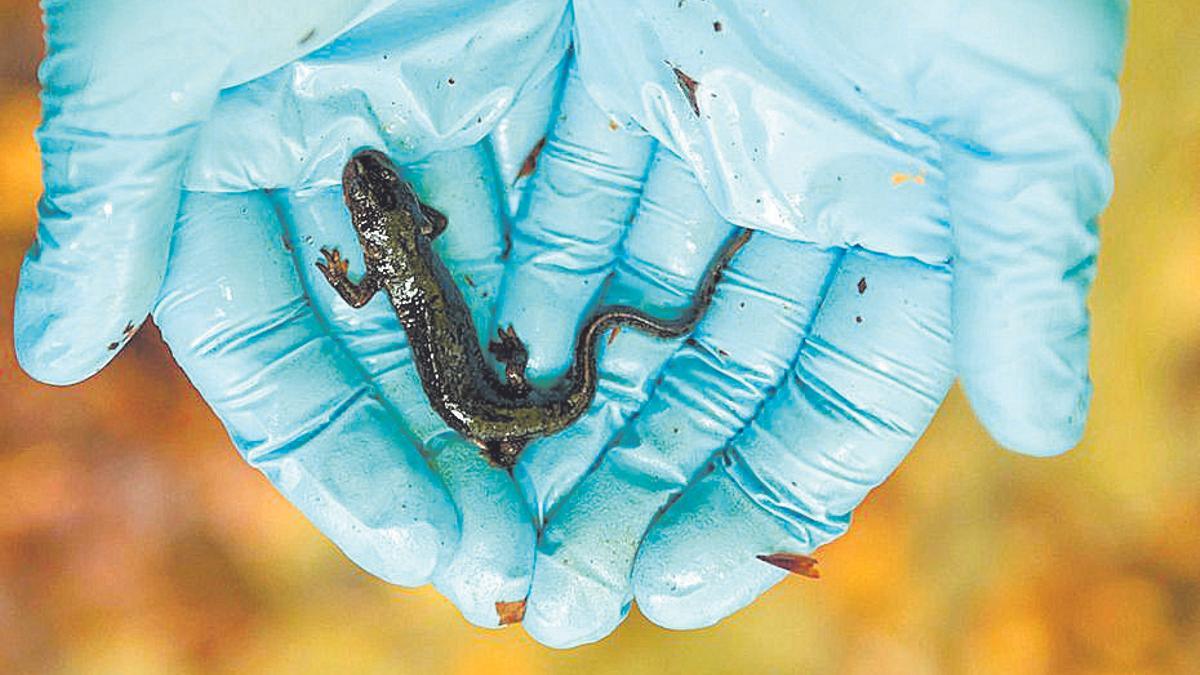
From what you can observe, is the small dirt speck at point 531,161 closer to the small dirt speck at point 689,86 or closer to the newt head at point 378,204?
the newt head at point 378,204

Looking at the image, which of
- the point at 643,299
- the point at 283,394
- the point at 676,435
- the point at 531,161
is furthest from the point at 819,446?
the point at 283,394

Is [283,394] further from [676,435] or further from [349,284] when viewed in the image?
[676,435]

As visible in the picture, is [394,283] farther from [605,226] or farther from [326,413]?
[605,226]

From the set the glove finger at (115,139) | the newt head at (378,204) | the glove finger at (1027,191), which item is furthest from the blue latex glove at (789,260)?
the glove finger at (115,139)

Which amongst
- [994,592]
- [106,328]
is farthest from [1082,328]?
[106,328]

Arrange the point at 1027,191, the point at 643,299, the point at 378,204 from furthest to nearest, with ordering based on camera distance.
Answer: the point at 643,299
the point at 378,204
the point at 1027,191

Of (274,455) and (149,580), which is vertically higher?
(274,455)

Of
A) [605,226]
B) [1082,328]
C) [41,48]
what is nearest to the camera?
[1082,328]
